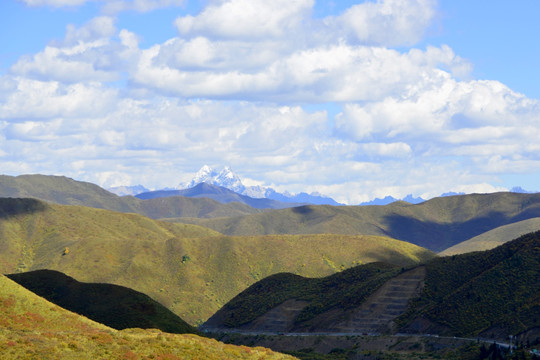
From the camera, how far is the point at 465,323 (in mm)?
120000

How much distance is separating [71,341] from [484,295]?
88.4 metres

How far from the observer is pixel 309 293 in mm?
169375

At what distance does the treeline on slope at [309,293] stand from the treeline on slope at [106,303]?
155ft

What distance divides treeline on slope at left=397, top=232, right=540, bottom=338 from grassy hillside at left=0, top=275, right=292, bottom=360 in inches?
2170

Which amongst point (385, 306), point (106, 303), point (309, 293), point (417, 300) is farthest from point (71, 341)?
point (309, 293)

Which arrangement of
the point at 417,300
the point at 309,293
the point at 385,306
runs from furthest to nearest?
the point at 309,293
the point at 385,306
the point at 417,300

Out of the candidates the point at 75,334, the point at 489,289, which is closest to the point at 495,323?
the point at 489,289

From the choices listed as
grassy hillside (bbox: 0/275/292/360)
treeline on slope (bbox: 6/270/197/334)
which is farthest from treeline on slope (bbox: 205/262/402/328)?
grassy hillside (bbox: 0/275/292/360)

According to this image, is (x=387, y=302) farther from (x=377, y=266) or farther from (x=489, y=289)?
(x=377, y=266)

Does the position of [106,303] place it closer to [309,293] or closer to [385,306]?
[385,306]

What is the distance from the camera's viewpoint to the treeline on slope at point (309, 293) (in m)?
154

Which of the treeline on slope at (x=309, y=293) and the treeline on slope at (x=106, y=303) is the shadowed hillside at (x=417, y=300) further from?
Answer: the treeline on slope at (x=106, y=303)

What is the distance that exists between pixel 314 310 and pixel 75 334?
325ft

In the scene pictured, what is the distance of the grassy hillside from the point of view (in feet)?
181
